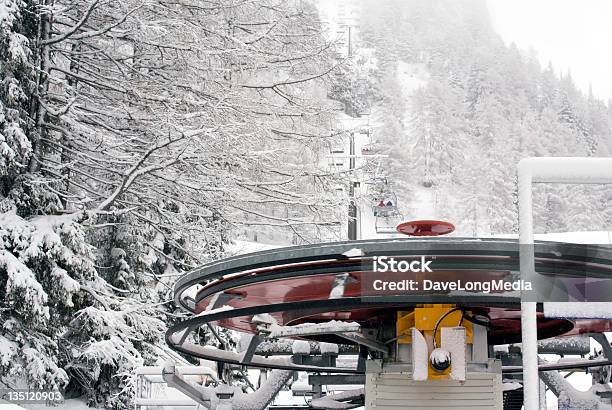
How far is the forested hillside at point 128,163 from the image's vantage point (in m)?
10.4

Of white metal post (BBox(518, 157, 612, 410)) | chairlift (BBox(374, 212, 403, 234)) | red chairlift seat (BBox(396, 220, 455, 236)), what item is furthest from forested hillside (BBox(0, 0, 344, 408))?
white metal post (BBox(518, 157, 612, 410))

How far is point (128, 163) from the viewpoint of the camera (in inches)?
477

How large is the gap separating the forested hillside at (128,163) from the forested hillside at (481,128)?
29.3 meters

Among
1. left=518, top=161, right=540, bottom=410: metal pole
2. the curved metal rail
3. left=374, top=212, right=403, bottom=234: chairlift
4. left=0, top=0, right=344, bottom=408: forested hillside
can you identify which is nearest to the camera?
left=518, top=161, right=540, bottom=410: metal pole

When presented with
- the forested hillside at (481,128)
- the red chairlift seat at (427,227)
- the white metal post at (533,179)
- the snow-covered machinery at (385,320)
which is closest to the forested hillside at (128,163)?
the snow-covered machinery at (385,320)

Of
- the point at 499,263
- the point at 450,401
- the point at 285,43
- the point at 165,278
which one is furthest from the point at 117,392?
the point at 499,263

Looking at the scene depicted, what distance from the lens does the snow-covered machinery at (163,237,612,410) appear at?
265cm

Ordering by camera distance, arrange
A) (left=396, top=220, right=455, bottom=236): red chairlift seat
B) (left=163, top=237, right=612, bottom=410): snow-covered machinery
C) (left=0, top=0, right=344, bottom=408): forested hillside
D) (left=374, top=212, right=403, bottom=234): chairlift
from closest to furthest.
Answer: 1. (left=163, top=237, right=612, bottom=410): snow-covered machinery
2. (left=396, top=220, right=455, bottom=236): red chairlift seat
3. (left=374, top=212, right=403, bottom=234): chairlift
4. (left=0, top=0, right=344, bottom=408): forested hillside

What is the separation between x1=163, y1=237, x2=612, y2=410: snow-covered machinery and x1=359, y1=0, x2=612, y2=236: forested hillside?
125 ft

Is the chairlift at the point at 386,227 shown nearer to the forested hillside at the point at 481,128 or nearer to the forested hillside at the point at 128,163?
the forested hillside at the point at 128,163

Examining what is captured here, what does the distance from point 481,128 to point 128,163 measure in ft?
313

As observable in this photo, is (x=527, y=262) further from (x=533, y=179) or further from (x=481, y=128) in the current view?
(x=481, y=128)

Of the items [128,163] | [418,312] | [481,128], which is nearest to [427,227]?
[418,312]

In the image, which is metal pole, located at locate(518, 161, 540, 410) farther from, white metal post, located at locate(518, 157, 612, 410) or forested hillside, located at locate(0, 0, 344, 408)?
forested hillside, located at locate(0, 0, 344, 408)
